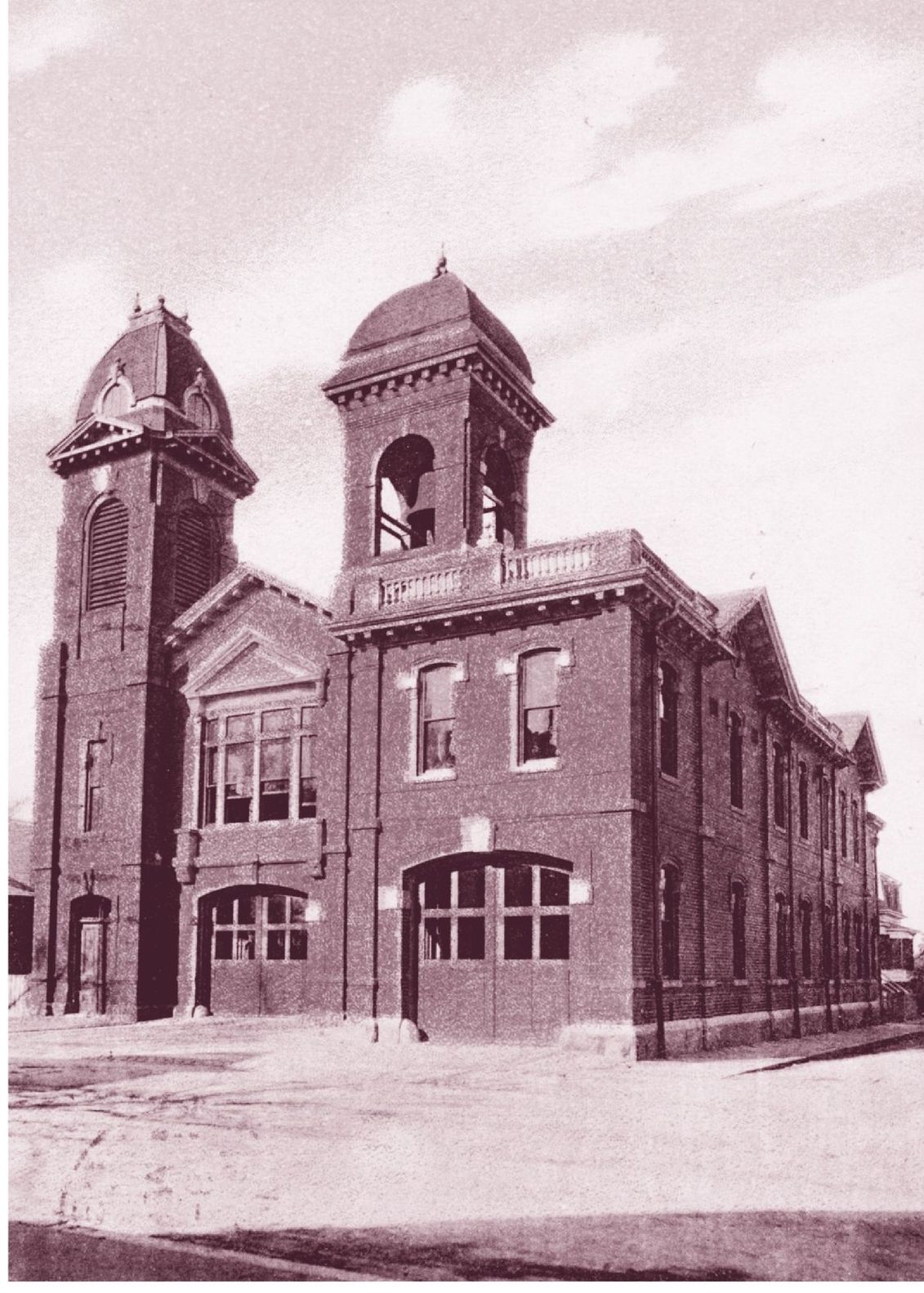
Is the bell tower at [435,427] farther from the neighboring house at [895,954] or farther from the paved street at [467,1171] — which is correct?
the neighboring house at [895,954]

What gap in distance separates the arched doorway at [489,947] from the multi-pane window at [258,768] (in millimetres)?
2993

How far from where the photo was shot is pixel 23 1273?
310 inches

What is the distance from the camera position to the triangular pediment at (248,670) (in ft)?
73.5

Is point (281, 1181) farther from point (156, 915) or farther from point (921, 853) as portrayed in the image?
point (156, 915)

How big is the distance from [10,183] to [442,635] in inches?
425

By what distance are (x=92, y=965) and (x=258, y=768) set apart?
4536 millimetres

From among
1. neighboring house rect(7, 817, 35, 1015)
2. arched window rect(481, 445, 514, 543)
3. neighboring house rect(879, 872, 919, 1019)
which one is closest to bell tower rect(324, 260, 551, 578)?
arched window rect(481, 445, 514, 543)

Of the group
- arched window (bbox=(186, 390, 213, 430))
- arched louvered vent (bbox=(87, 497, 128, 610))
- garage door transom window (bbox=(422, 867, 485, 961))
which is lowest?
garage door transom window (bbox=(422, 867, 485, 961))

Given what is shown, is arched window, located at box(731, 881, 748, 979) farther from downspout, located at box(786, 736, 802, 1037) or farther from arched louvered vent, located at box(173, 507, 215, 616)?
arched louvered vent, located at box(173, 507, 215, 616)

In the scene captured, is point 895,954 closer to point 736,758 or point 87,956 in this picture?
point 736,758

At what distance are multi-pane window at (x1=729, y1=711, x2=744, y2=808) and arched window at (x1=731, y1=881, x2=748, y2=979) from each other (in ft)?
4.86

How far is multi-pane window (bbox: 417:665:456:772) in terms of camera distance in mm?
20109

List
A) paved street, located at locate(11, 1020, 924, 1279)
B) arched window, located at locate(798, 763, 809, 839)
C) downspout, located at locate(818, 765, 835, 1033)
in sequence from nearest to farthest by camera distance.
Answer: paved street, located at locate(11, 1020, 924, 1279) < downspout, located at locate(818, 765, 835, 1033) < arched window, located at locate(798, 763, 809, 839)

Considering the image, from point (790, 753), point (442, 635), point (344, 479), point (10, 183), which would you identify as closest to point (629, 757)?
point (442, 635)
